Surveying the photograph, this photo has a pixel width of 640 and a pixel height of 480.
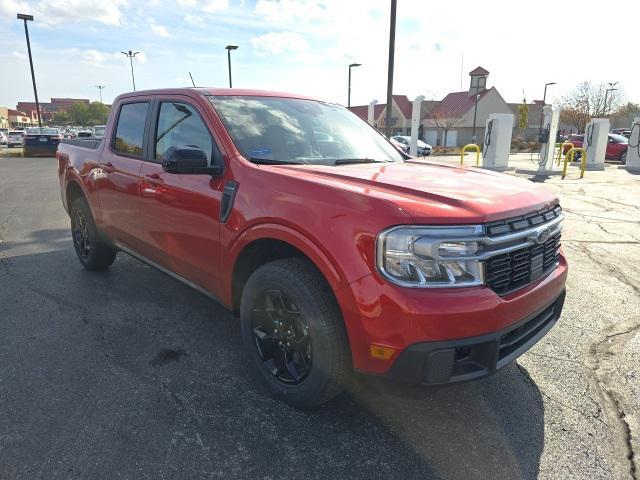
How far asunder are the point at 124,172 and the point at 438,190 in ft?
9.33

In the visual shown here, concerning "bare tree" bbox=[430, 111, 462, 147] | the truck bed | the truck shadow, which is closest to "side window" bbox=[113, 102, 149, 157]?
the truck bed

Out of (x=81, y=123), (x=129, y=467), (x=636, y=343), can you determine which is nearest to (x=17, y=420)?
(x=129, y=467)

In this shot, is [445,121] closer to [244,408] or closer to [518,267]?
[518,267]

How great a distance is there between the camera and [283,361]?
285 cm

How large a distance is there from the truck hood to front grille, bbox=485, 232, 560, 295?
0.21 meters

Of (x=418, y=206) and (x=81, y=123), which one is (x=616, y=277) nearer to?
(x=418, y=206)

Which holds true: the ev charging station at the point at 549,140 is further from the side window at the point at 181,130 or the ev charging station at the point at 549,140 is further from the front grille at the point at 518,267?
the side window at the point at 181,130

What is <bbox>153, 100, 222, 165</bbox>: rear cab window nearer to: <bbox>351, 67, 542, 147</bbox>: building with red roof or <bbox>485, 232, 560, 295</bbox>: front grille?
<bbox>485, 232, 560, 295</bbox>: front grille

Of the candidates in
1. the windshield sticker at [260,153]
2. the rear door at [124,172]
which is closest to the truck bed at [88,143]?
the rear door at [124,172]

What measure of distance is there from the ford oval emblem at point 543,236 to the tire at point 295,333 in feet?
3.74

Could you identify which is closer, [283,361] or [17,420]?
[17,420]

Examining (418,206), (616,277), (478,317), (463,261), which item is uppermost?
(418,206)

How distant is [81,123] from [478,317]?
100m

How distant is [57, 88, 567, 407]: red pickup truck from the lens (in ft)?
7.00
